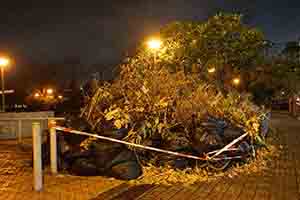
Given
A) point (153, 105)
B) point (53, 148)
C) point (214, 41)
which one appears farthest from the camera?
point (214, 41)

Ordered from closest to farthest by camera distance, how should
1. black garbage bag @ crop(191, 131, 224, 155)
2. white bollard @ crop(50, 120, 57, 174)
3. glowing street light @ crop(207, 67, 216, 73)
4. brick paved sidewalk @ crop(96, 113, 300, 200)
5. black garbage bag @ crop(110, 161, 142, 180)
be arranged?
brick paved sidewalk @ crop(96, 113, 300, 200), black garbage bag @ crop(110, 161, 142, 180), white bollard @ crop(50, 120, 57, 174), black garbage bag @ crop(191, 131, 224, 155), glowing street light @ crop(207, 67, 216, 73)

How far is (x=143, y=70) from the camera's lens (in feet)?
30.8

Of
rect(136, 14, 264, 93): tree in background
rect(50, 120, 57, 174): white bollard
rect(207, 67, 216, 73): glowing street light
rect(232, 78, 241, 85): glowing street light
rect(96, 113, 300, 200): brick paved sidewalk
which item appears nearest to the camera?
rect(96, 113, 300, 200): brick paved sidewalk

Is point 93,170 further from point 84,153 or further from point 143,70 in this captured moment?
point 143,70

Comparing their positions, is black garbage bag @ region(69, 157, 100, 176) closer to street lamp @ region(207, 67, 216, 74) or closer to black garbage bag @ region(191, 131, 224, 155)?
black garbage bag @ region(191, 131, 224, 155)

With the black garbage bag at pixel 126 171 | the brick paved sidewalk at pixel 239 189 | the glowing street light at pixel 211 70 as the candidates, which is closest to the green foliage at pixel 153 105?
the black garbage bag at pixel 126 171

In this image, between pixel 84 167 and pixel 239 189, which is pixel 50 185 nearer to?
pixel 84 167

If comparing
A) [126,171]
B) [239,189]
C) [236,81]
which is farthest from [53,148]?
[236,81]

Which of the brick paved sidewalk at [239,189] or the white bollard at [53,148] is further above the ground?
the white bollard at [53,148]

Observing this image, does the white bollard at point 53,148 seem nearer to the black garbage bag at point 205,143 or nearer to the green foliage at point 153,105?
the green foliage at point 153,105

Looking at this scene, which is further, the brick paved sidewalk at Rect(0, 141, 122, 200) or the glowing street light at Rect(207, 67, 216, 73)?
the glowing street light at Rect(207, 67, 216, 73)

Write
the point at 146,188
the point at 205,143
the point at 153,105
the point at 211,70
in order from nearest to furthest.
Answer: the point at 146,188 < the point at 205,143 < the point at 153,105 < the point at 211,70

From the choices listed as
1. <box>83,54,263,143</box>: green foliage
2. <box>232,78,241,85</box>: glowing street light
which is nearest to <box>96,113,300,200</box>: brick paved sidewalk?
<box>83,54,263,143</box>: green foliage

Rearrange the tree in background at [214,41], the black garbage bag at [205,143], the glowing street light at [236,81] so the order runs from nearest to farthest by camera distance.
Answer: the black garbage bag at [205,143]
the tree in background at [214,41]
the glowing street light at [236,81]
